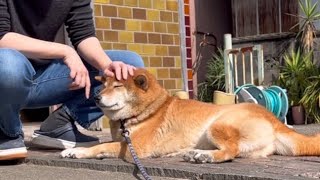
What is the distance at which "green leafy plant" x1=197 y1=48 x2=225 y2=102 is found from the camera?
8578 millimetres

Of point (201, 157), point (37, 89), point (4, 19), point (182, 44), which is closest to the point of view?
point (201, 157)

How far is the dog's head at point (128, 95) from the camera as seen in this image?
3297 millimetres

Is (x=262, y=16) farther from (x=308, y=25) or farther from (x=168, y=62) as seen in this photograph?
(x=168, y=62)

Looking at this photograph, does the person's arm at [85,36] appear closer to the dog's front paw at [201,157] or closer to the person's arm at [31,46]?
the person's arm at [31,46]

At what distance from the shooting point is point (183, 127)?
3359mm

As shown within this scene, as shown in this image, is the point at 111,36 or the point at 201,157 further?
the point at 111,36

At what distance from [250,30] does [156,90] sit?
5.57 metres

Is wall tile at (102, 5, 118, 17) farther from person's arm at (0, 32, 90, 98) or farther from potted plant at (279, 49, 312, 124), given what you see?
person's arm at (0, 32, 90, 98)

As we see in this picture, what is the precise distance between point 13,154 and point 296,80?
5.01 metres

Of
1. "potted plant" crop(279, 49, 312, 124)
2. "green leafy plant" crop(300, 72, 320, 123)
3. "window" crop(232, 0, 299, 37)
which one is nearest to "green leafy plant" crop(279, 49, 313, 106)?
"potted plant" crop(279, 49, 312, 124)

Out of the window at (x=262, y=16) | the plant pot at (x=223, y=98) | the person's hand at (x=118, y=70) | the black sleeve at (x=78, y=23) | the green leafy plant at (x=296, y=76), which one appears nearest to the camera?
the person's hand at (x=118, y=70)

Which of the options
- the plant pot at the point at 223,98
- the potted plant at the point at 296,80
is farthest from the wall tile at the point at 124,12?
the potted plant at the point at 296,80

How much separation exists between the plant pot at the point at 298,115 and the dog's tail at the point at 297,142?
4.09 meters

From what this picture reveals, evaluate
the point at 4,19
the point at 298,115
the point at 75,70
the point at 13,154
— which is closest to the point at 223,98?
the point at 298,115
